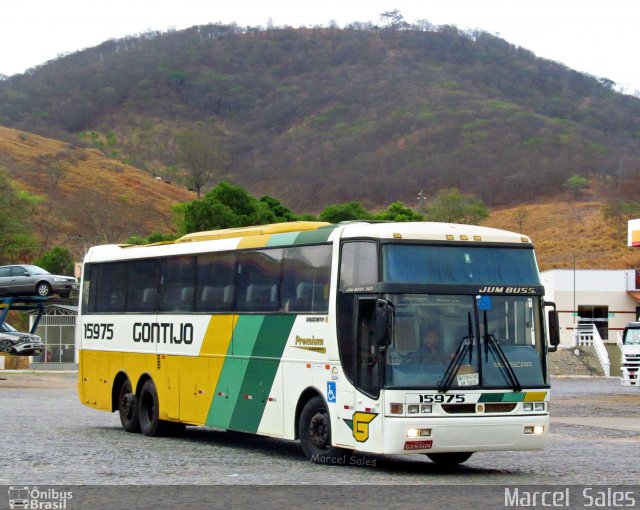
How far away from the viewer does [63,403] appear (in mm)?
30516

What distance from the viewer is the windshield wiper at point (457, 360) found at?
48.3 ft

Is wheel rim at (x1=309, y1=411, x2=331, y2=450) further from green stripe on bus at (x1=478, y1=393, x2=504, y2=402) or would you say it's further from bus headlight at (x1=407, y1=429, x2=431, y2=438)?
green stripe on bus at (x1=478, y1=393, x2=504, y2=402)

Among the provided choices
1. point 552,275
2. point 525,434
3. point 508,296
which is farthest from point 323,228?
point 552,275

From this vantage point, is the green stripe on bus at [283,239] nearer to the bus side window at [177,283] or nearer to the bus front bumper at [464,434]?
the bus side window at [177,283]

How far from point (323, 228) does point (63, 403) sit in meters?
15.8

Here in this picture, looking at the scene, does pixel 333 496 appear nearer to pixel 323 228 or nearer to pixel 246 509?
pixel 246 509

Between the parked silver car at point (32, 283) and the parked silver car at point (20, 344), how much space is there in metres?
3.52

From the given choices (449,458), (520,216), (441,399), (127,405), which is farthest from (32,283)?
(520,216)

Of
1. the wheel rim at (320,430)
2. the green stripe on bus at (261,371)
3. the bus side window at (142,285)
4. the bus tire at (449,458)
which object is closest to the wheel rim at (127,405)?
the bus side window at (142,285)

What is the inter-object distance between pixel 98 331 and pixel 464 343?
9.65 metres

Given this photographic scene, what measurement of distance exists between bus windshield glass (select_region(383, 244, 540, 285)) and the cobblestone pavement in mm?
2385

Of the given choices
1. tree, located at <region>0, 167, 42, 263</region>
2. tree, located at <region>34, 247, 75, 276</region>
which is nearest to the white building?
tree, located at <region>34, 247, 75, 276</region>

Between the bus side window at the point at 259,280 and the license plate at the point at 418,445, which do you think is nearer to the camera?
the license plate at the point at 418,445
